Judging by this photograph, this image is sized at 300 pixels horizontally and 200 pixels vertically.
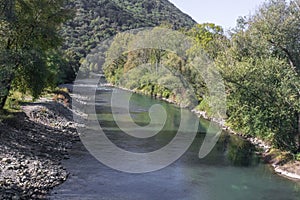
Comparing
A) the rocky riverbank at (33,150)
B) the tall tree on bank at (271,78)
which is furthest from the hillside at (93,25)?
the tall tree on bank at (271,78)

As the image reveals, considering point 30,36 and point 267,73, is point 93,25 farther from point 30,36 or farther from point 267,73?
point 267,73

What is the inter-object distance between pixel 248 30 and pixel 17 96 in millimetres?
23758

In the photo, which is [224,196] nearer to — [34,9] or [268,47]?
[268,47]

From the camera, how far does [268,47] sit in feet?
87.4

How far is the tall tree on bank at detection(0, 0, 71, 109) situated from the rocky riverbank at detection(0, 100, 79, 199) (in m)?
2.85

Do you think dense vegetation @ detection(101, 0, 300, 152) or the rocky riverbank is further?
dense vegetation @ detection(101, 0, 300, 152)

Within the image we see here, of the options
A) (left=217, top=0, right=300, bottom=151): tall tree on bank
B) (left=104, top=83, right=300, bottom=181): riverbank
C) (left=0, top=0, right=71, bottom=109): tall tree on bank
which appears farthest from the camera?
(left=0, top=0, right=71, bottom=109): tall tree on bank

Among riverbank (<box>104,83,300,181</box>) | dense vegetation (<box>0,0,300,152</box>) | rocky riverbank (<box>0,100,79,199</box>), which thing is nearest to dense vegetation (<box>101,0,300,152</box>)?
dense vegetation (<box>0,0,300,152</box>)

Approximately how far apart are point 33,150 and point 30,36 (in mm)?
8693

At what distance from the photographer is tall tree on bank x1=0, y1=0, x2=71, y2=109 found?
83.2 ft

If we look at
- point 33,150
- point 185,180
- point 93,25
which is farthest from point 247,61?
point 93,25

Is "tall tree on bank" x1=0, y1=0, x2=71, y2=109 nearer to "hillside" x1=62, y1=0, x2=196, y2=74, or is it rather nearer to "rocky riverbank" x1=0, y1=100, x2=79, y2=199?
"rocky riverbank" x1=0, y1=100, x2=79, y2=199

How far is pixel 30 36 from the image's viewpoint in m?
27.7

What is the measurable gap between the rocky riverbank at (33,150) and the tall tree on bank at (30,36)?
2849 millimetres
